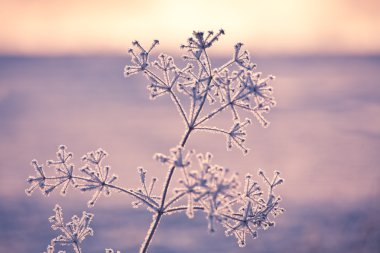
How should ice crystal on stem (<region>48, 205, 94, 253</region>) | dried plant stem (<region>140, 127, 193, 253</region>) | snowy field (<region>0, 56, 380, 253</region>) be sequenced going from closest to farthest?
dried plant stem (<region>140, 127, 193, 253</region>) < ice crystal on stem (<region>48, 205, 94, 253</region>) < snowy field (<region>0, 56, 380, 253</region>)

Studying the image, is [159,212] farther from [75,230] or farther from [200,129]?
[75,230]

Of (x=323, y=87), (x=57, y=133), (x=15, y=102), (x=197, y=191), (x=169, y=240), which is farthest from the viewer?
(x=323, y=87)

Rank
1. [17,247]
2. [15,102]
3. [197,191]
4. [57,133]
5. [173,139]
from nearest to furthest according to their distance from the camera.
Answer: [197,191] < [17,247] < [173,139] < [57,133] < [15,102]

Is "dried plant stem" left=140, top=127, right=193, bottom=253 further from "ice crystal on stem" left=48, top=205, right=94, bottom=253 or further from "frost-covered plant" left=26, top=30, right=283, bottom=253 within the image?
"ice crystal on stem" left=48, top=205, right=94, bottom=253

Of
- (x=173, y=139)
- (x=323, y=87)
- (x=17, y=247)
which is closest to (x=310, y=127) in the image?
(x=173, y=139)

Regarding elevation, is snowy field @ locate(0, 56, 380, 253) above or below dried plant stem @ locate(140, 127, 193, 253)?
above

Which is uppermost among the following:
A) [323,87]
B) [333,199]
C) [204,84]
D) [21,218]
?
[323,87]

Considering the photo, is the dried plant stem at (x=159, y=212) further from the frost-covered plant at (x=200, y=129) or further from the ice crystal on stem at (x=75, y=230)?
the ice crystal on stem at (x=75, y=230)

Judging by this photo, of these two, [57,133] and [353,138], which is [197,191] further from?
[57,133]

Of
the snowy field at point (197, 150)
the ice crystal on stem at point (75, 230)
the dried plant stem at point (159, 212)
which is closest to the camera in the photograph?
the dried plant stem at point (159, 212)

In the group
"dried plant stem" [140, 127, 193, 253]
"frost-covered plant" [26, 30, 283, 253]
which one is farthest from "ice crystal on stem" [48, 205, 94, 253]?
"dried plant stem" [140, 127, 193, 253]

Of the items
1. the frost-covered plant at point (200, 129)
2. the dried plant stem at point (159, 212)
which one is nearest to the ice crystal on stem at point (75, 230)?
the frost-covered plant at point (200, 129)
